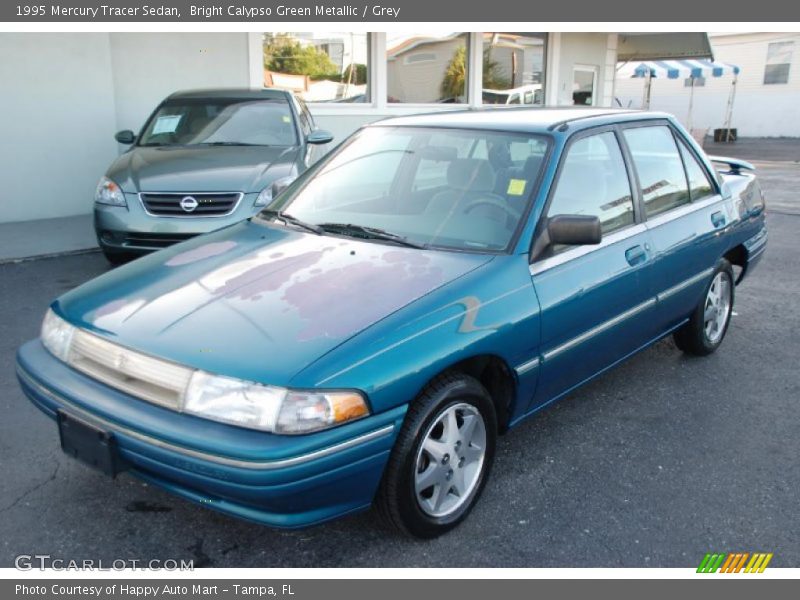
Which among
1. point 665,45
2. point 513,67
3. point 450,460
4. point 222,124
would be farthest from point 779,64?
point 450,460

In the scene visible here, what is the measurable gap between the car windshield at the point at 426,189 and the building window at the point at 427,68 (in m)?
8.61

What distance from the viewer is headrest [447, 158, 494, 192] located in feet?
11.2

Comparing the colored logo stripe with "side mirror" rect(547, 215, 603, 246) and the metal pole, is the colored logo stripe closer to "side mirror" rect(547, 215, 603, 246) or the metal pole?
"side mirror" rect(547, 215, 603, 246)

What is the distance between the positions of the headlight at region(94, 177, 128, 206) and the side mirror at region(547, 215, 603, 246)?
418 cm

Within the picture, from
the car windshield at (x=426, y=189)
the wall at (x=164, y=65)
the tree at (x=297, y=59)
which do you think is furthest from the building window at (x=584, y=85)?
the car windshield at (x=426, y=189)

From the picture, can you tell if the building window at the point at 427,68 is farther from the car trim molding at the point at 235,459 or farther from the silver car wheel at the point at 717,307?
the car trim molding at the point at 235,459

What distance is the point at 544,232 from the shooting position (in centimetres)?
317

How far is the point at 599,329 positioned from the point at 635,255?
0.50 metres

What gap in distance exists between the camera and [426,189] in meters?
3.55

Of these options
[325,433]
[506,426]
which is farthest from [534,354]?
[325,433]

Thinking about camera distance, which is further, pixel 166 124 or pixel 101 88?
pixel 101 88

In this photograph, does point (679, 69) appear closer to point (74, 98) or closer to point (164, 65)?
point (164, 65)

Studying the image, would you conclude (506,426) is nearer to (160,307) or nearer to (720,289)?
A: (160,307)

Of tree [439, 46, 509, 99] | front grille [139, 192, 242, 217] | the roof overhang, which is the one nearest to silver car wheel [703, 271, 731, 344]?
front grille [139, 192, 242, 217]
